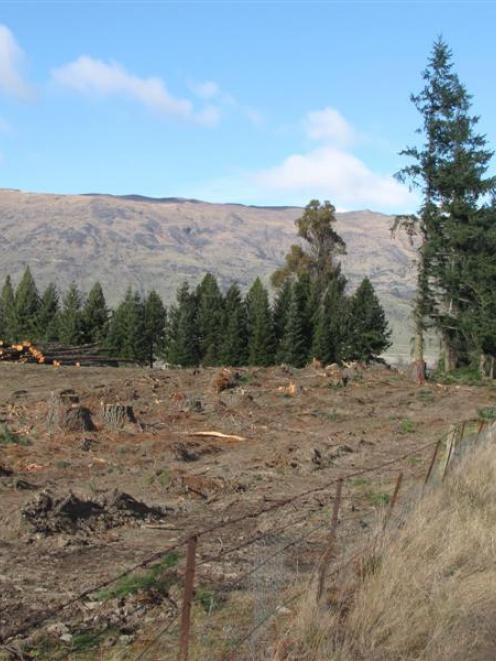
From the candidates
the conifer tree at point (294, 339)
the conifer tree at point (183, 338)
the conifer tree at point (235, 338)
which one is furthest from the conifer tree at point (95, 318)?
the conifer tree at point (294, 339)

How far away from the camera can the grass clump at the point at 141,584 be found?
7.46 m

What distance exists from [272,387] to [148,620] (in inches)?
655

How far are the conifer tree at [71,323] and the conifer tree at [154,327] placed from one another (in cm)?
515

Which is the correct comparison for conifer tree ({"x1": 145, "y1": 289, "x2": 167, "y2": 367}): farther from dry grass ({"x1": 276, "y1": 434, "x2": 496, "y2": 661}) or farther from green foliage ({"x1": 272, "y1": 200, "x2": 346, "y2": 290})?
dry grass ({"x1": 276, "y1": 434, "x2": 496, "y2": 661})

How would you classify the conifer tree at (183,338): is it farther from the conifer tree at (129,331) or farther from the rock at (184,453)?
the rock at (184,453)

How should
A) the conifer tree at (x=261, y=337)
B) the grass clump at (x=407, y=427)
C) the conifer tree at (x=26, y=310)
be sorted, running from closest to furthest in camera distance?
the grass clump at (x=407, y=427) < the conifer tree at (x=261, y=337) < the conifer tree at (x=26, y=310)

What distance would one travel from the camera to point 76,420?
55.7ft

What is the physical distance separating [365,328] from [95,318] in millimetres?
21022

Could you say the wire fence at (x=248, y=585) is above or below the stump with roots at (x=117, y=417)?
below

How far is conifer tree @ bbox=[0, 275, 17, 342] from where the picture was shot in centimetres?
6519

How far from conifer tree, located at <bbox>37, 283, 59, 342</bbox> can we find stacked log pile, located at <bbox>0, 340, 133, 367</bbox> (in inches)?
1035


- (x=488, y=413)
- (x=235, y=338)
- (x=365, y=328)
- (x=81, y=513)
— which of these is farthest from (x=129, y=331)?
(x=81, y=513)

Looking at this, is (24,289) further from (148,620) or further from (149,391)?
(148,620)

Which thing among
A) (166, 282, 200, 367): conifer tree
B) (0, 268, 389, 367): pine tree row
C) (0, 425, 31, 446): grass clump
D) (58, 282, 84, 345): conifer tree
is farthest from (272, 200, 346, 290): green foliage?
(0, 425, 31, 446): grass clump
